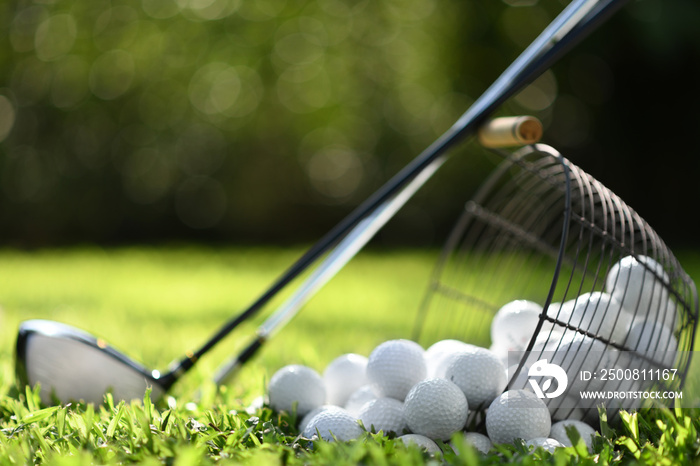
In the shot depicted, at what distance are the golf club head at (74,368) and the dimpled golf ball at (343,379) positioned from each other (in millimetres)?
354

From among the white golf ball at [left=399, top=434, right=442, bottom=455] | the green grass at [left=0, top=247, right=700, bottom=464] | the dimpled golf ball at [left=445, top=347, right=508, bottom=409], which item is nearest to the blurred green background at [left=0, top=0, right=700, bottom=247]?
the green grass at [left=0, top=247, right=700, bottom=464]

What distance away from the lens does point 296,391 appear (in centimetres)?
129

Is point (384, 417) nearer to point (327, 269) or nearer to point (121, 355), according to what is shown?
point (327, 269)

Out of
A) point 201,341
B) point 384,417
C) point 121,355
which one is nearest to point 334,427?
point 384,417

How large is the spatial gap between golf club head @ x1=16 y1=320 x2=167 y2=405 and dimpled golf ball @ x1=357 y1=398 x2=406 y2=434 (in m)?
0.47

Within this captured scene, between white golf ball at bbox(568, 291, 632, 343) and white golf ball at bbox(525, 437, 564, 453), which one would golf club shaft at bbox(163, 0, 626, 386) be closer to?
white golf ball at bbox(568, 291, 632, 343)

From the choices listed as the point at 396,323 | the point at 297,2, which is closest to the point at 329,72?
the point at 297,2

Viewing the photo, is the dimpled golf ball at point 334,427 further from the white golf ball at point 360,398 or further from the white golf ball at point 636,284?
the white golf ball at point 636,284

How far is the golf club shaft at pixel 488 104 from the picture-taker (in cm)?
124

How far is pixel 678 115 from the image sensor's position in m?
5.80

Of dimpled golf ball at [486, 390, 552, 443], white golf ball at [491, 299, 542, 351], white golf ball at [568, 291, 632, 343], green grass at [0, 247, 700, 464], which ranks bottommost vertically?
green grass at [0, 247, 700, 464]

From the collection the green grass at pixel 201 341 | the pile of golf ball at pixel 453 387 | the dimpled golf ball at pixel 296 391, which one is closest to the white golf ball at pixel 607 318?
the pile of golf ball at pixel 453 387

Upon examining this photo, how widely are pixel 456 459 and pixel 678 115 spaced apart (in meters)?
5.80

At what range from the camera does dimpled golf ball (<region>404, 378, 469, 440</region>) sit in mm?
1070
